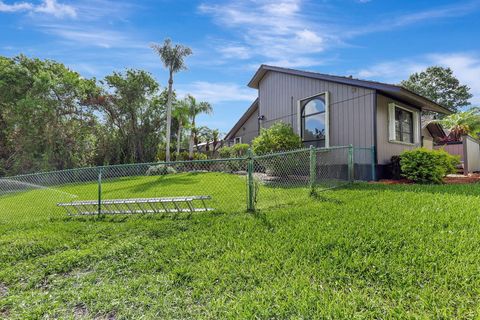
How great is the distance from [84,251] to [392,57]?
1391 centimetres

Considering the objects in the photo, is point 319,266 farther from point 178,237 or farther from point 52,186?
point 52,186

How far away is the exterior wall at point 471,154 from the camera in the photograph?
32.4ft

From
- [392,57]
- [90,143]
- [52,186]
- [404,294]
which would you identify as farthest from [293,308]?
[90,143]

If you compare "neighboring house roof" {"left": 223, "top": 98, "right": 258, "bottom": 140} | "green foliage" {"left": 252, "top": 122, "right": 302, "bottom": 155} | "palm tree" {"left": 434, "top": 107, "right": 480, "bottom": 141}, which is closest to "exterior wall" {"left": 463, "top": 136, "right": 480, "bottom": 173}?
"palm tree" {"left": 434, "top": 107, "right": 480, "bottom": 141}

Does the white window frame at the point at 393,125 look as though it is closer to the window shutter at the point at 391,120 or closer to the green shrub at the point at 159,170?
the window shutter at the point at 391,120

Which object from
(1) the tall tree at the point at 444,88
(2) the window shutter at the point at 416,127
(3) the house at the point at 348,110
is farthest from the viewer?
(1) the tall tree at the point at 444,88

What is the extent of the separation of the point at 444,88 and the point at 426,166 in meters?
31.9

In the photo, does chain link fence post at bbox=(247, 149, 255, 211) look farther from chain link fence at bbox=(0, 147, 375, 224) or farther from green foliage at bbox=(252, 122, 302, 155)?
green foliage at bbox=(252, 122, 302, 155)

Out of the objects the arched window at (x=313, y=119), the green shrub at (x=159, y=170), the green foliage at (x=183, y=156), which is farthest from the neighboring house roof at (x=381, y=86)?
the green foliage at (x=183, y=156)

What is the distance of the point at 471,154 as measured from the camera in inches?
404

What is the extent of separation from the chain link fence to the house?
0.70 metres

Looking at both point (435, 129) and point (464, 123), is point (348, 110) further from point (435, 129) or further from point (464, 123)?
point (435, 129)

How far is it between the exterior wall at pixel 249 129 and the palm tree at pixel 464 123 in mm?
11031

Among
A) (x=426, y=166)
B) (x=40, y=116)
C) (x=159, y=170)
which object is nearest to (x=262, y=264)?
(x=426, y=166)
